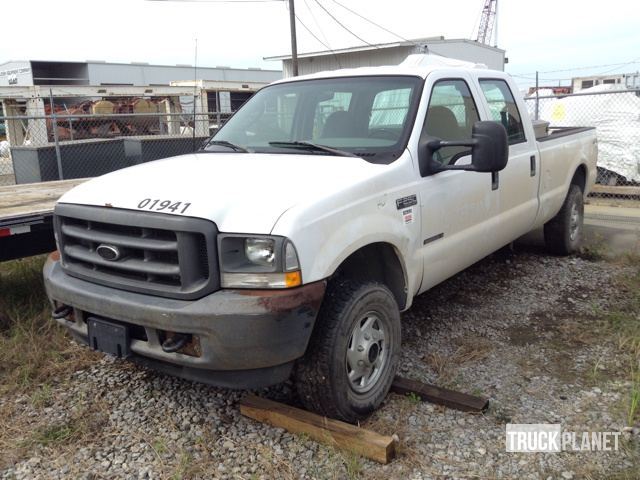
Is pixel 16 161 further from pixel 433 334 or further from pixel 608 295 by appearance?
pixel 608 295

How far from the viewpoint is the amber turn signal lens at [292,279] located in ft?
8.85

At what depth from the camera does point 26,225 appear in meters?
4.21

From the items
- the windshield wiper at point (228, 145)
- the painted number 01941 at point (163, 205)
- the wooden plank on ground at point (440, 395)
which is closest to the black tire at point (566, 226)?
the wooden plank on ground at point (440, 395)

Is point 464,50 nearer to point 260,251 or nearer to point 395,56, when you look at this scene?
point 395,56

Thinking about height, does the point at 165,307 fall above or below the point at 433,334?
above

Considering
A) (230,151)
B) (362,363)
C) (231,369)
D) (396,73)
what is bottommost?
(362,363)

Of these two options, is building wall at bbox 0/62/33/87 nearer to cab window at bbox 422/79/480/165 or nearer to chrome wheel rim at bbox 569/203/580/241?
chrome wheel rim at bbox 569/203/580/241

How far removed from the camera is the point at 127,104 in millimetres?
17047

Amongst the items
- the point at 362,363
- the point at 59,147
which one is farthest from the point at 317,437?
the point at 59,147

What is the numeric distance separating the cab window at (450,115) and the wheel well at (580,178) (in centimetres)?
249

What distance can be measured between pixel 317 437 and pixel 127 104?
15.9 metres

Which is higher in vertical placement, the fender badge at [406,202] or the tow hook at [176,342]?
the fender badge at [406,202]

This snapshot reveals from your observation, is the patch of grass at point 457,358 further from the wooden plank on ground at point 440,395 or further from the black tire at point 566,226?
the black tire at point 566,226

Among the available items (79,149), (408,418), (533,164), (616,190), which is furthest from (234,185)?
(616,190)
